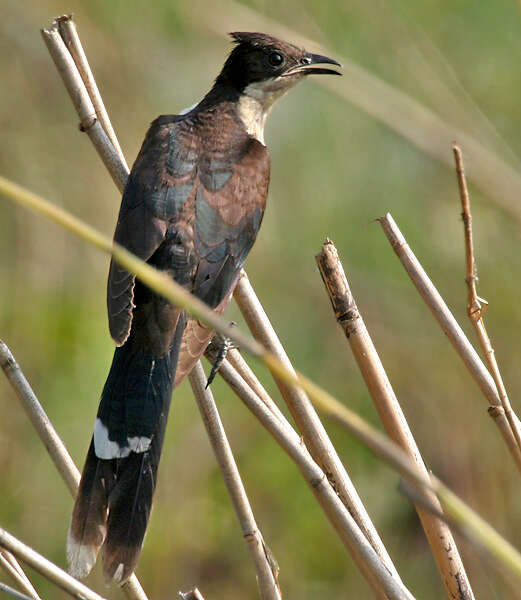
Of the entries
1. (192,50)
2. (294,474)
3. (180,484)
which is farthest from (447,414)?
(192,50)

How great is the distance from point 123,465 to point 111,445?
0.06 metres

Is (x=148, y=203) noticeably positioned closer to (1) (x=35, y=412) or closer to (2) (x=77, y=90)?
(2) (x=77, y=90)

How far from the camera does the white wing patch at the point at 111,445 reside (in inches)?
96.6

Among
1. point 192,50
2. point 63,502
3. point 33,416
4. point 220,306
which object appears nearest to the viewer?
point 33,416

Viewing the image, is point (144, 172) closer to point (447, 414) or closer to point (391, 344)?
point (391, 344)

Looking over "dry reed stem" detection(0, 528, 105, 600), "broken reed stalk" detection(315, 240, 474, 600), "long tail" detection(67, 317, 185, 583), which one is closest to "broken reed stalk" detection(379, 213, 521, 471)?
"broken reed stalk" detection(315, 240, 474, 600)

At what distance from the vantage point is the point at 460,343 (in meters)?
2.31

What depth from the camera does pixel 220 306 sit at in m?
2.81

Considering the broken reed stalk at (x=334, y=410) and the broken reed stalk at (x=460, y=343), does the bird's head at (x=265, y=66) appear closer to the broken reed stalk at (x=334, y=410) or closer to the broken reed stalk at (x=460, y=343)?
the broken reed stalk at (x=460, y=343)

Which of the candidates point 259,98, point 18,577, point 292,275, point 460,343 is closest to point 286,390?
point 460,343

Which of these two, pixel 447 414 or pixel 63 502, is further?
pixel 447 414

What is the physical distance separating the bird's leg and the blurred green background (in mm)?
1142

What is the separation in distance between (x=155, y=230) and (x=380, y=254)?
5.43 ft

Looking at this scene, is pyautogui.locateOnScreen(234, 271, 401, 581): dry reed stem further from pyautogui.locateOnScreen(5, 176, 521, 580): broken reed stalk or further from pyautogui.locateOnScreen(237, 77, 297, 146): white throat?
pyautogui.locateOnScreen(237, 77, 297, 146): white throat
